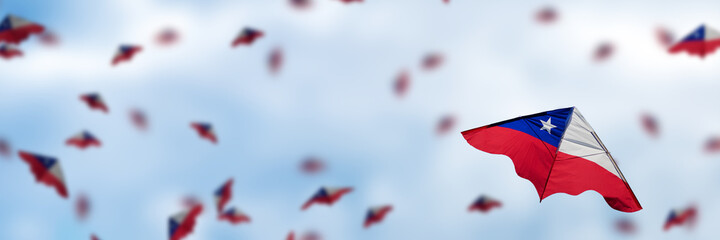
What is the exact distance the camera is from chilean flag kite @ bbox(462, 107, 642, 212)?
2184 centimetres

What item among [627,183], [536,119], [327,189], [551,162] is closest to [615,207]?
[627,183]

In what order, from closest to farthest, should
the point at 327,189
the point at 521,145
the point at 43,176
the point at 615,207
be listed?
the point at 615,207 < the point at 521,145 < the point at 43,176 < the point at 327,189

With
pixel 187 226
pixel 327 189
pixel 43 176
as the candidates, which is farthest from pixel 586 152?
pixel 43 176

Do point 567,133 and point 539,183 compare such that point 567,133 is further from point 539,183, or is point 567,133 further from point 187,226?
point 187,226

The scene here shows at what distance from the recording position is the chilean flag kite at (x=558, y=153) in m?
21.8

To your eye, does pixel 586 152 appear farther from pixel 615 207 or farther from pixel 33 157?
pixel 33 157

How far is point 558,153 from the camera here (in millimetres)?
22750

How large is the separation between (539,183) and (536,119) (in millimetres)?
2927

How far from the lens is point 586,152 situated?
22.7 metres

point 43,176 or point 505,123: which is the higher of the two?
A: point 43,176

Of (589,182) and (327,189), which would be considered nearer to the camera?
(589,182)

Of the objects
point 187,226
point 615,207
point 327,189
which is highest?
point 327,189

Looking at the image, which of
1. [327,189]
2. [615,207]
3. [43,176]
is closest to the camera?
[615,207]

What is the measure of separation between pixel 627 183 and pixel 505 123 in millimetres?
4876
